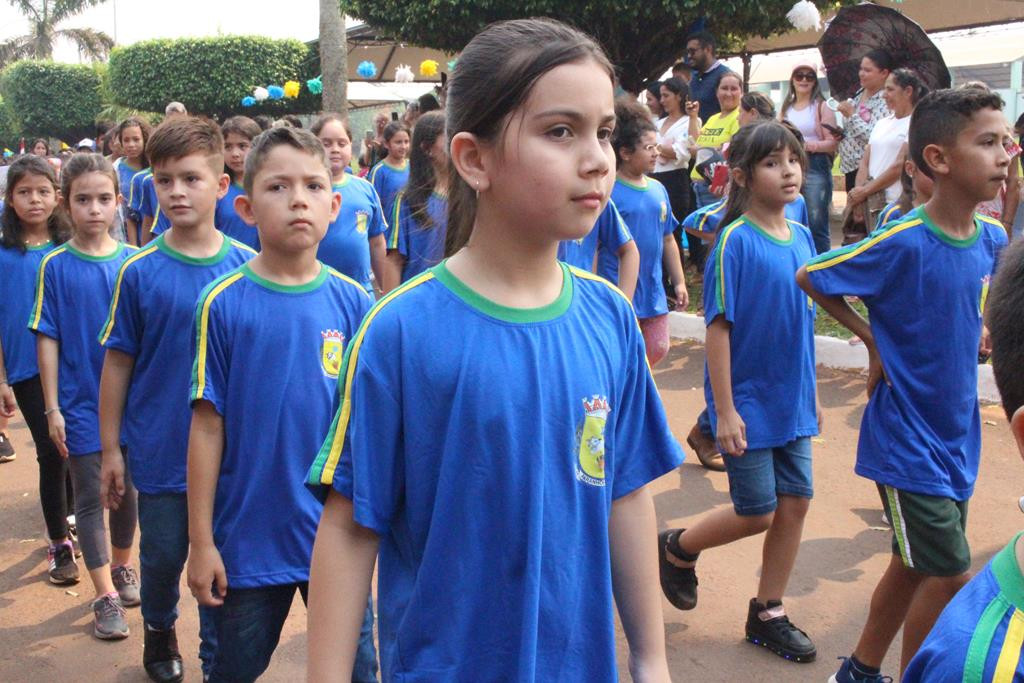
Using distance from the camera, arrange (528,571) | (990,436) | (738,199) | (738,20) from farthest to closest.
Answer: (738,20) < (990,436) < (738,199) < (528,571)

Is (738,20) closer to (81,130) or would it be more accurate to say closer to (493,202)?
(493,202)

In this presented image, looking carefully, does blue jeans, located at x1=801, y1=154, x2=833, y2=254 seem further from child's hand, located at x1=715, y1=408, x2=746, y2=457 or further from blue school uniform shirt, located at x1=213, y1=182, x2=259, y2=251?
child's hand, located at x1=715, y1=408, x2=746, y2=457

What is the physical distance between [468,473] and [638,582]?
0.41 metres

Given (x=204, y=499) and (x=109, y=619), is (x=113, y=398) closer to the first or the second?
(x=204, y=499)

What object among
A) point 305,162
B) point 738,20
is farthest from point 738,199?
point 738,20

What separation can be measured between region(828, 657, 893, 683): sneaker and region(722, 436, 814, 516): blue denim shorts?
60cm

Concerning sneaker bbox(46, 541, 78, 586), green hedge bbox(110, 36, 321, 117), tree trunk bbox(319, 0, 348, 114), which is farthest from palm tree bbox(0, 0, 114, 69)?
sneaker bbox(46, 541, 78, 586)

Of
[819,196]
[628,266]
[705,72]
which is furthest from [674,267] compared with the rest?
[705,72]

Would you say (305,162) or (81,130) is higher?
(305,162)

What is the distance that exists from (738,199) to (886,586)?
5.26 ft

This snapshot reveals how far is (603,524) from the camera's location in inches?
77.8

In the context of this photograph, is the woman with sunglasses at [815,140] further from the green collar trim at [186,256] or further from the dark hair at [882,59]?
the green collar trim at [186,256]

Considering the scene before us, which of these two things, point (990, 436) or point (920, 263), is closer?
point (920, 263)

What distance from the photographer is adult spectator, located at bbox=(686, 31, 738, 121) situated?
Answer: 35.5ft
